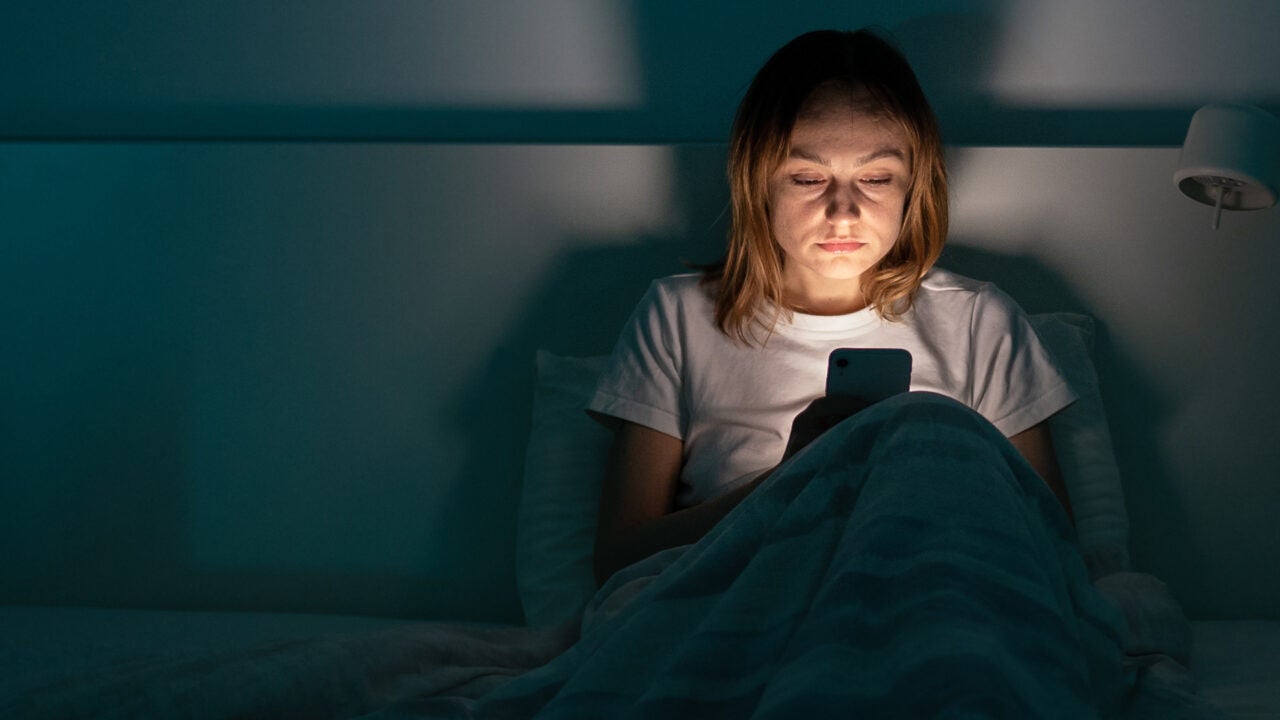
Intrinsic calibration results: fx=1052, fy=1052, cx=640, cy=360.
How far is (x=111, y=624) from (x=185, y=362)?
38 centimetres

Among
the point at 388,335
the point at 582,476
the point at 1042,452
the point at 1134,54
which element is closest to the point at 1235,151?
the point at 1134,54

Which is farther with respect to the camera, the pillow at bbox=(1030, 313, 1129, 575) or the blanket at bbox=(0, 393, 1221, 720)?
the pillow at bbox=(1030, 313, 1129, 575)

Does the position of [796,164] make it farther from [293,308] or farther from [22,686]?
[22,686]

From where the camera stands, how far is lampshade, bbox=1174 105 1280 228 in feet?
4.13

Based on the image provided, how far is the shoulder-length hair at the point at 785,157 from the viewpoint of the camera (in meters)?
1.24

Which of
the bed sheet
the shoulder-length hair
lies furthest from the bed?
the shoulder-length hair

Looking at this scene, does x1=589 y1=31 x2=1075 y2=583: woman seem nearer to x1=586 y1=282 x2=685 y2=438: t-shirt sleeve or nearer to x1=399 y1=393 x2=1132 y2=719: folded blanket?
x1=586 y1=282 x2=685 y2=438: t-shirt sleeve

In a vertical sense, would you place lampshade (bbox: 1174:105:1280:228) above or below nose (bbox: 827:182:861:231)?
above

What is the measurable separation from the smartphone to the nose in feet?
0.56

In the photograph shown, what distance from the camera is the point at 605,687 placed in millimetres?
742

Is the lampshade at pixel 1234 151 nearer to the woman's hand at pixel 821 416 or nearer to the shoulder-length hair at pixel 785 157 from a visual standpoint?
the shoulder-length hair at pixel 785 157

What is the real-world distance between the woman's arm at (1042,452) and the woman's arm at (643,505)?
0.34 metres

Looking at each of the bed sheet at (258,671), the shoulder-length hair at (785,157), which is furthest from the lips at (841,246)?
the bed sheet at (258,671)

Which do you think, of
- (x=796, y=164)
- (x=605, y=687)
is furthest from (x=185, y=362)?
(x=605, y=687)
